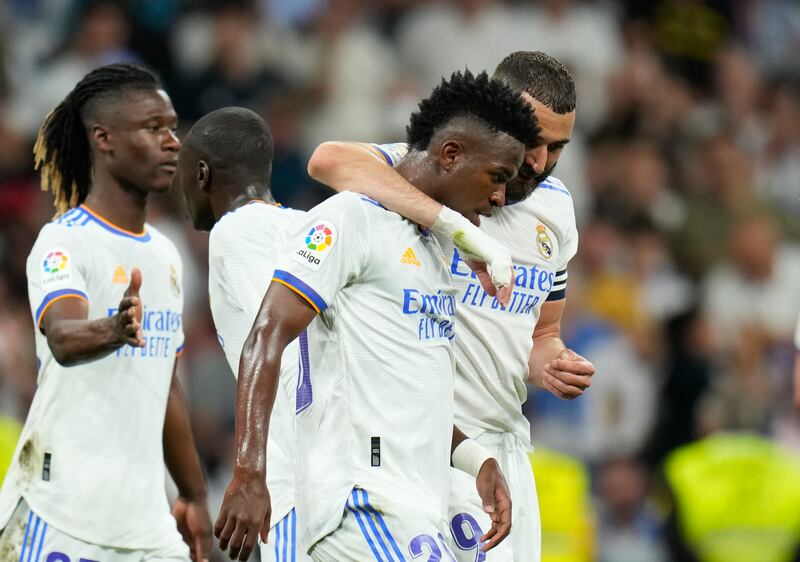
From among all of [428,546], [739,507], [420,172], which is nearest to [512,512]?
[428,546]

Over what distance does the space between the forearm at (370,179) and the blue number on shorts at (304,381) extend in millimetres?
506

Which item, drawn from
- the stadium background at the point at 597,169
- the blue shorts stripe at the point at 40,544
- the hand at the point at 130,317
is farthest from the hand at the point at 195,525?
the stadium background at the point at 597,169

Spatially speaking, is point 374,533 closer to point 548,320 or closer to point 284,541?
point 284,541

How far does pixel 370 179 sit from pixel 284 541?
A: 143cm

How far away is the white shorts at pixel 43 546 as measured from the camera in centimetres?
563

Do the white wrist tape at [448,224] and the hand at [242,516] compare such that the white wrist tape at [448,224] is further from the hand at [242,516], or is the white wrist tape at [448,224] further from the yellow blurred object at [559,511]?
the yellow blurred object at [559,511]

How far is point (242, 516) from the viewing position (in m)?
4.00

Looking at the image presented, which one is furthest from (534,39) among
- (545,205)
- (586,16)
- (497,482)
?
(497,482)

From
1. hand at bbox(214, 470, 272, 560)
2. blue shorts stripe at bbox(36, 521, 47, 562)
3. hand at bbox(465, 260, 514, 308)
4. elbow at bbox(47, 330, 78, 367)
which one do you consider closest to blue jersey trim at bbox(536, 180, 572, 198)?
hand at bbox(465, 260, 514, 308)

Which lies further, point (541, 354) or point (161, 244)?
point (161, 244)

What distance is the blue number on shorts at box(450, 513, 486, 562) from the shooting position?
5.13 meters

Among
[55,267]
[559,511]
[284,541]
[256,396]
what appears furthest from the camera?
[559,511]

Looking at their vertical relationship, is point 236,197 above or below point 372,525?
above

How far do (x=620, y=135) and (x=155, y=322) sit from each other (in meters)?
7.69
